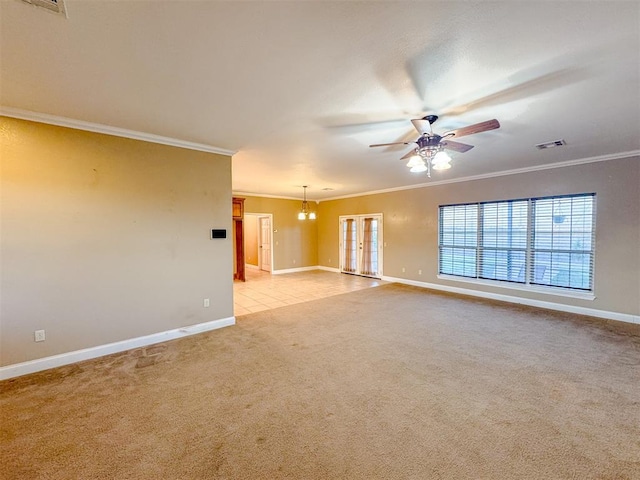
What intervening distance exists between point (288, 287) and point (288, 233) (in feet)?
9.29

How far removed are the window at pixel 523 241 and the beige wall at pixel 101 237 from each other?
5350mm

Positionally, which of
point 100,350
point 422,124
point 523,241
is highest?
point 422,124

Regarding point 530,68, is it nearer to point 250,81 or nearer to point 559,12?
point 559,12

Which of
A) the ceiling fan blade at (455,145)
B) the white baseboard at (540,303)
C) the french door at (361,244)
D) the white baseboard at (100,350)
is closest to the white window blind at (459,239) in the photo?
the white baseboard at (540,303)

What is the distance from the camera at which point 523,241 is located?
5.46 metres

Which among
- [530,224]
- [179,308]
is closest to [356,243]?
[530,224]

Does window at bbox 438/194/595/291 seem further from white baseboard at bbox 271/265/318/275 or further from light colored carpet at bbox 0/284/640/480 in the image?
white baseboard at bbox 271/265/318/275

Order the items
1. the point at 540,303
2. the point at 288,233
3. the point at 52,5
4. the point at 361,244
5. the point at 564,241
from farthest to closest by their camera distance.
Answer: the point at 288,233
the point at 361,244
the point at 540,303
the point at 564,241
the point at 52,5

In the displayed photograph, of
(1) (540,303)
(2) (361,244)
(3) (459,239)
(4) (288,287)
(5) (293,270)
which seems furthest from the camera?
(5) (293,270)

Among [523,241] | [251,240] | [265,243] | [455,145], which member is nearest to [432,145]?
[455,145]

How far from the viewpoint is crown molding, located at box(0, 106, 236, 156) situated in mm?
2732

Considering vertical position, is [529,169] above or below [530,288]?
above

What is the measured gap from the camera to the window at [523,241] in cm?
481

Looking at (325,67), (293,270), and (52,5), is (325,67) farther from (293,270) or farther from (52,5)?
(293,270)
